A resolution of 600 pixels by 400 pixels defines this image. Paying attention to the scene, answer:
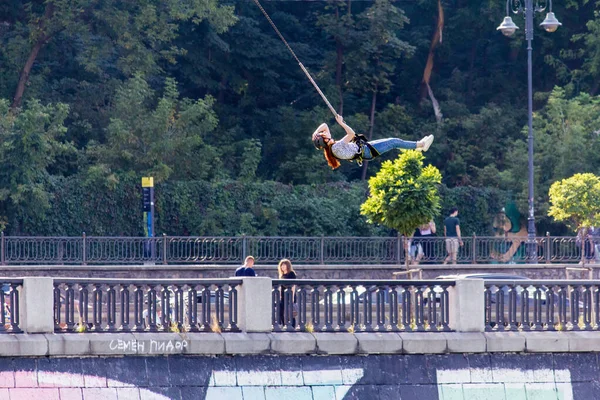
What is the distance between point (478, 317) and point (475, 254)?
12.1 meters

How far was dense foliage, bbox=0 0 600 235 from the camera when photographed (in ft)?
116

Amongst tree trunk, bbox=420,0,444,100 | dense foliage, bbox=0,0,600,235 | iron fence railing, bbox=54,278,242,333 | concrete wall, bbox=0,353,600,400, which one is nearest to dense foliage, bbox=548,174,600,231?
dense foliage, bbox=0,0,600,235

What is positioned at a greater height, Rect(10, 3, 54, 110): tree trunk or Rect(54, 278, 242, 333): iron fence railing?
Rect(10, 3, 54, 110): tree trunk

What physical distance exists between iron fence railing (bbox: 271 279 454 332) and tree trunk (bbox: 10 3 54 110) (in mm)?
21908

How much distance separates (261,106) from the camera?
45.6 metres

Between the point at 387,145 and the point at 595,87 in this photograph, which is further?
the point at 595,87

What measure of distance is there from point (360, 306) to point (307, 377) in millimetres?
1302

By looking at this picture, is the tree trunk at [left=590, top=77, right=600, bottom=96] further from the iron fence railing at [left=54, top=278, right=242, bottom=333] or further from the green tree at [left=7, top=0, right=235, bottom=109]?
the iron fence railing at [left=54, top=278, right=242, bottom=333]

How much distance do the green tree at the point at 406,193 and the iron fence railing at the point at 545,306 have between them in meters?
9.18

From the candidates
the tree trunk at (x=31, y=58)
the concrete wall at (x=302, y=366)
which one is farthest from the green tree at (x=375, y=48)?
the concrete wall at (x=302, y=366)

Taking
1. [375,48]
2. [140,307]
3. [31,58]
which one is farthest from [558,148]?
[140,307]

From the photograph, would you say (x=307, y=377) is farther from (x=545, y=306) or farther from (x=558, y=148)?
(x=558, y=148)

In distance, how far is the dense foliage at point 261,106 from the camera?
116ft

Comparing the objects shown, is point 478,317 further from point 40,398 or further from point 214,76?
point 214,76
